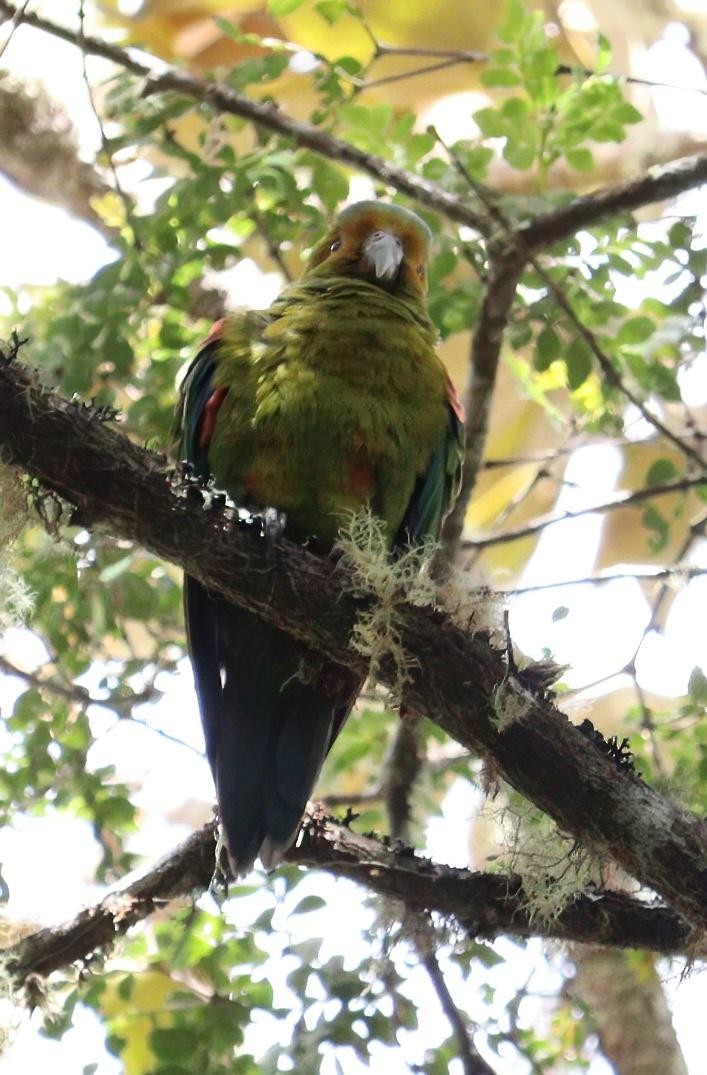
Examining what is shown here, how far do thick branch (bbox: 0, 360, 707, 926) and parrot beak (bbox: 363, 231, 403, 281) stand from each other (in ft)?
3.34

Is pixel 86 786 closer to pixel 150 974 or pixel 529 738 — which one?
pixel 150 974

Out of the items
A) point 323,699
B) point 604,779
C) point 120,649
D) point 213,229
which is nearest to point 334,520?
point 323,699

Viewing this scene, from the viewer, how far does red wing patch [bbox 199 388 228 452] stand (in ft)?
8.19

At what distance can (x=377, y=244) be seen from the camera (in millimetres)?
2826

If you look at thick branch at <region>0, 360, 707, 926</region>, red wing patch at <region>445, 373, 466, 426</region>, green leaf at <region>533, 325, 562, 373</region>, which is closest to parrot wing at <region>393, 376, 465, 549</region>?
red wing patch at <region>445, 373, 466, 426</region>

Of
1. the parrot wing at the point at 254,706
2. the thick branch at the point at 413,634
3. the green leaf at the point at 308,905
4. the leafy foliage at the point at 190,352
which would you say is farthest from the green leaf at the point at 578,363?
the green leaf at the point at 308,905

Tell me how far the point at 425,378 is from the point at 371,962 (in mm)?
1217

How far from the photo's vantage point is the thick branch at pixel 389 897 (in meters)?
2.12

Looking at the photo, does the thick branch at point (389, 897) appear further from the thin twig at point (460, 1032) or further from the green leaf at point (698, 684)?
the green leaf at point (698, 684)

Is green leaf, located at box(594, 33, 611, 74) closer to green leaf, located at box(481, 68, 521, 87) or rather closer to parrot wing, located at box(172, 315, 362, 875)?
green leaf, located at box(481, 68, 521, 87)

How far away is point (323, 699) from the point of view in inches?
94.9

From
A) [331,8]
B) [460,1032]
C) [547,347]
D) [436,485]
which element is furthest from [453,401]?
[460,1032]

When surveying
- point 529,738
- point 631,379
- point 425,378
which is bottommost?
point 529,738

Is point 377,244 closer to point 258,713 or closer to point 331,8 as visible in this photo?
point 331,8
